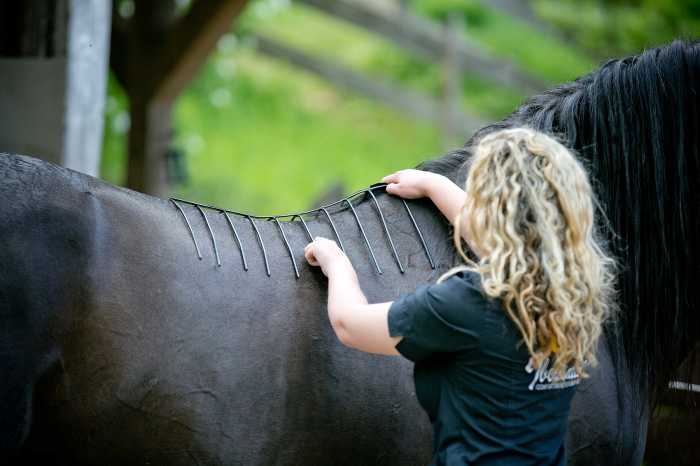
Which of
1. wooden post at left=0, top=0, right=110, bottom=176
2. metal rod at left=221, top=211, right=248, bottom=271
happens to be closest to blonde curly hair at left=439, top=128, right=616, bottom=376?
metal rod at left=221, top=211, right=248, bottom=271

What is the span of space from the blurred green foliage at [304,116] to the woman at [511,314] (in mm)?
5609

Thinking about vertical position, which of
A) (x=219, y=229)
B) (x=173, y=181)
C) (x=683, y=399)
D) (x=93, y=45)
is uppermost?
(x=93, y=45)

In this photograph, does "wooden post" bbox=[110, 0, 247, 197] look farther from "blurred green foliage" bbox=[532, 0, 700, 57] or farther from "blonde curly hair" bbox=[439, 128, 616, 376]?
"blurred green foliage" bbox=[532, 0, 700, 57]

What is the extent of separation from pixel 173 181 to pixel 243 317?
169 inches

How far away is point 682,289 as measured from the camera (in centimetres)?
225

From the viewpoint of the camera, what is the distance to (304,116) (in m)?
9.88

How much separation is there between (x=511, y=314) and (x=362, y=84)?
6.96 metres

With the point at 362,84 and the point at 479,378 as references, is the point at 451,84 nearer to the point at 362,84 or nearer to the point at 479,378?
the point at 362,84

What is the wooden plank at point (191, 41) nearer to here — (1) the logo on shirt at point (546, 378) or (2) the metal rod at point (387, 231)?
(2) the metal rod at point (387, 231)

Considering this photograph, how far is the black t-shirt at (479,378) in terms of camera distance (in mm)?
1574

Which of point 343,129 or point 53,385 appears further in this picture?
point 343,129

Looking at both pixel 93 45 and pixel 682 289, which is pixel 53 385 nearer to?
pixel 682 289

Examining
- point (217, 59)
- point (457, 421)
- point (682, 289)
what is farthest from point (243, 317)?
point (217, 59)

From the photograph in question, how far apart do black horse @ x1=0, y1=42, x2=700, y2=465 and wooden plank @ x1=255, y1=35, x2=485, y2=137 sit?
19.6ft
